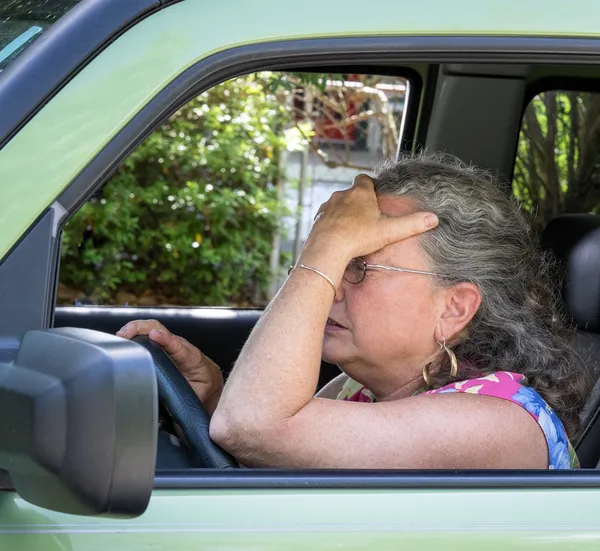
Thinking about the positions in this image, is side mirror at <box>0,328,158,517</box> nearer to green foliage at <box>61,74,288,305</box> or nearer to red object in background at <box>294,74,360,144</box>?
green foliage at <box>61,74,288,305</box>

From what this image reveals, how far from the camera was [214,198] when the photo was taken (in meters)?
6.71

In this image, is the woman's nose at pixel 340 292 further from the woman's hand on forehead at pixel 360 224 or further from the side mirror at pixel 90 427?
the side mirror at pixel 90 427

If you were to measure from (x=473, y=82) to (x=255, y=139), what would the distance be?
13.7 feet

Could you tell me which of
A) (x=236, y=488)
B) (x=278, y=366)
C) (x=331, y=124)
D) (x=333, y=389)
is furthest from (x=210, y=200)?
(x=236, y=488)

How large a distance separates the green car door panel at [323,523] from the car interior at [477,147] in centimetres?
99

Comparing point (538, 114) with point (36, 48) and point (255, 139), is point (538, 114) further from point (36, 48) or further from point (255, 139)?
point (36, 48)

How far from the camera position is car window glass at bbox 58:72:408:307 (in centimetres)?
667

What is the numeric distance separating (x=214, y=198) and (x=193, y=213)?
0.23 meters

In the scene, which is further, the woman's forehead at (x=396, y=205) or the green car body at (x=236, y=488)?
the woman's forehead at (x=396, y=205)

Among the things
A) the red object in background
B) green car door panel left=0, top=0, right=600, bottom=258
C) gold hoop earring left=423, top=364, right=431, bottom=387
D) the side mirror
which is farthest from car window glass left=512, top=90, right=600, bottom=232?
the side mirror

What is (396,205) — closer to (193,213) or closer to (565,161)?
(565,161)

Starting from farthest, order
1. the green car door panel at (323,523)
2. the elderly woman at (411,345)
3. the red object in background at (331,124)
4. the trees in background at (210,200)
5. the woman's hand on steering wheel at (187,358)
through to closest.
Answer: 1. the red object in background at (331,124)
2. the trees in background at (210,200)
3. the woman's hand on steering wheel at (187,358)
4. the elderly woman at (411,345)
5. the green car door panel at (323,523)

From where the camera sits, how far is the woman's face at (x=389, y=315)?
6.75 feet

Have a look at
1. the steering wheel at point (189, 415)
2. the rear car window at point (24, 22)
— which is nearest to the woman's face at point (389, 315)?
the steering wheel at point (189, 415)
